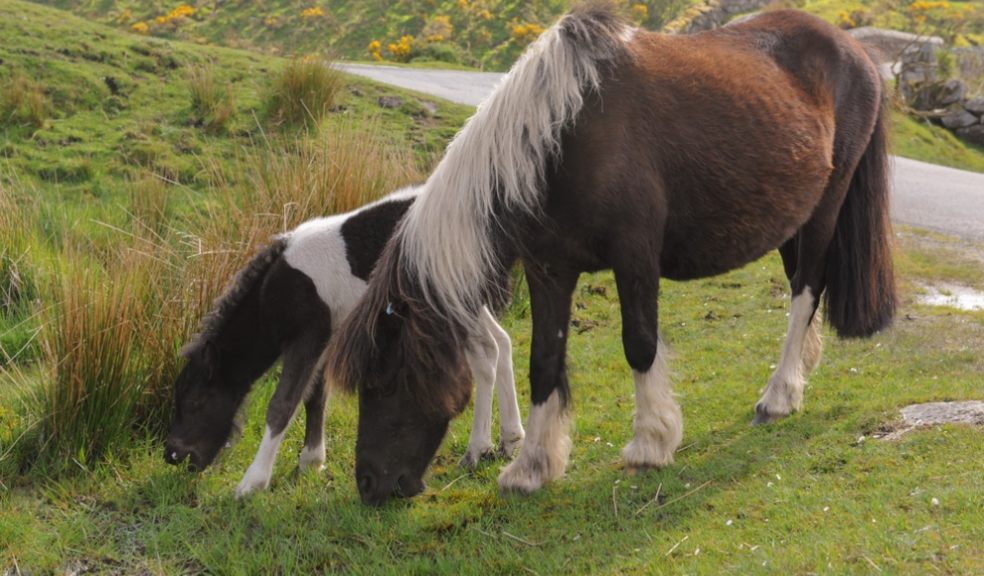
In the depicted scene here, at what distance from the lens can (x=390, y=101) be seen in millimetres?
12367

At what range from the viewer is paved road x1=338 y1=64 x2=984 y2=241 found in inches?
431

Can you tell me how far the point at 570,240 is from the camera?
170 inches

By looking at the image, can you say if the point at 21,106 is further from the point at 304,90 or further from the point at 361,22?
the point at 361,22

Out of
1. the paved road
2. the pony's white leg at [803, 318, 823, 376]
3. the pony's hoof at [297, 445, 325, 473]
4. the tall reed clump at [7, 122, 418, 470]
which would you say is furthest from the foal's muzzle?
the paved road

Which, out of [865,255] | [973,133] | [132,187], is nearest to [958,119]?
[973,133]

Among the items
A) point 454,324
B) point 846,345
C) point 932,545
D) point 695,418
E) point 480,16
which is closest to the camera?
point 932,545

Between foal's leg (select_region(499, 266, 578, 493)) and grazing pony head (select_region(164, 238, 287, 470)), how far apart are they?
4.71 feet

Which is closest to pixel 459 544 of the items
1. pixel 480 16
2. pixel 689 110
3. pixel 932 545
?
pixel 932 545

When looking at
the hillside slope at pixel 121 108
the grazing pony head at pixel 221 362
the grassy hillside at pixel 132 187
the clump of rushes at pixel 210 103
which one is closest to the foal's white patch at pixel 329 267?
the grazing pony head at pixel 221 362

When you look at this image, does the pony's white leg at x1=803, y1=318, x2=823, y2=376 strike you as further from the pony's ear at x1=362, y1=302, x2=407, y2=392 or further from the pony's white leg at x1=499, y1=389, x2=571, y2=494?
the pony's ear at x1=362, y1=302, x2=407, y2=392

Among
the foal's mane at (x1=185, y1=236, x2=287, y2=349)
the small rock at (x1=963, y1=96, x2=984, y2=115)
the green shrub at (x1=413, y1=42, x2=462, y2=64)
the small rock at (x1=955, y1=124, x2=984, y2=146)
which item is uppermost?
the foal's mane at (x1=185, y1=236, x2=287, y2=349)

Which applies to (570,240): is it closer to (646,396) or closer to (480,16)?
(646,396)

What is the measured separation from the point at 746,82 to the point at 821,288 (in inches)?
55.4

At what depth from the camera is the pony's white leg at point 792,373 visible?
5316 mm
